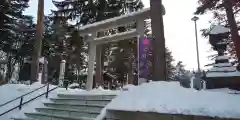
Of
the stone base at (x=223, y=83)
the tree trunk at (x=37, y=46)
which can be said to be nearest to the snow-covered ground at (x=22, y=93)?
the tree trunk at (x=37, y=46)

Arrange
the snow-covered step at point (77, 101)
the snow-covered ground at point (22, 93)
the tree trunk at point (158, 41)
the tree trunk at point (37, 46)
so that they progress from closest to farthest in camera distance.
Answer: the snow-covered step at point (77, 101) → the tree trunk at point (158, 41) → the snow-covered ground at point (22, 93) → the tree trunk at point (37, 46)

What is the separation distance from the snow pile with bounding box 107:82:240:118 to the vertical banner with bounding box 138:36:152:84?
3.17m

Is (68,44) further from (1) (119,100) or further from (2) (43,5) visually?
(1) (119,100)

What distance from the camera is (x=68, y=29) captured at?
92.5ft

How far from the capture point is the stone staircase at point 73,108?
302 inches

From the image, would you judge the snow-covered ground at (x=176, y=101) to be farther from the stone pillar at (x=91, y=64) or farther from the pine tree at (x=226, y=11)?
the pine tree at (x=226, y=11)

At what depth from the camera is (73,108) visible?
27.7ft

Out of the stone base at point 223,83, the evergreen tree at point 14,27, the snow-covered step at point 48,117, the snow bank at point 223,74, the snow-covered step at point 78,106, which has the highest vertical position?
the evergreen tree at point 14,27

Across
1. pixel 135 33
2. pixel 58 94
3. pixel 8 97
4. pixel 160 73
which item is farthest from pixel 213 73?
pixel 8 97

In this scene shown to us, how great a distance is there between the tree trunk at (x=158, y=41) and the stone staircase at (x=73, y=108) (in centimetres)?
202

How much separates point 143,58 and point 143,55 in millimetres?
132

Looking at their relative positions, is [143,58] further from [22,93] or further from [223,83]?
[22,93]

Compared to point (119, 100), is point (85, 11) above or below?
above

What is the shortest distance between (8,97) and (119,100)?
6.53 m
